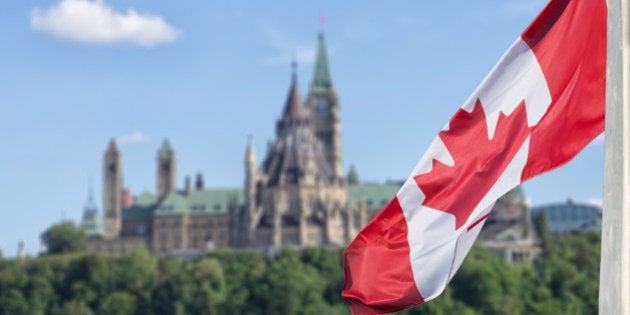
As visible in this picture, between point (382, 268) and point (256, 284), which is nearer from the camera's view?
point (382, 268)

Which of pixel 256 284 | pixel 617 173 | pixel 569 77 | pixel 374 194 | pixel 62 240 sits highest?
pixel 374 194

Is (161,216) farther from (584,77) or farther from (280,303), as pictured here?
(584,77)

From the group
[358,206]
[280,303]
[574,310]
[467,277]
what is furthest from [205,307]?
[358,206]

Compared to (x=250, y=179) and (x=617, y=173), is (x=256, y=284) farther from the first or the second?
(x=617, y=173)

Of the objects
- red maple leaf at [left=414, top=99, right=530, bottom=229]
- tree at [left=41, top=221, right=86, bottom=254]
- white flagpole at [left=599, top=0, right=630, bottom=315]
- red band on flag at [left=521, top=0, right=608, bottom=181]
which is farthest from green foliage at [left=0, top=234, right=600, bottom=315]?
white flagpole at [left=599, top=0, right=630, bottom=315]

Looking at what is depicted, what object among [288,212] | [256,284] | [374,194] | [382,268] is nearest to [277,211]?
[288,212]

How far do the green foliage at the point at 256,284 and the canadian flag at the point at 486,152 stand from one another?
404 ft

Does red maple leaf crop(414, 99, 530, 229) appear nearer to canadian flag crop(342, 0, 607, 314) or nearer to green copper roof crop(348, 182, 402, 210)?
canadian flag crop(342, 0, 607, 314)

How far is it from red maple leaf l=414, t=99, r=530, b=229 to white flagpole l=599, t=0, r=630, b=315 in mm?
1470

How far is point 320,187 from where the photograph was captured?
185375mm

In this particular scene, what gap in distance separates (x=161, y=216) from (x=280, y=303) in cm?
5742

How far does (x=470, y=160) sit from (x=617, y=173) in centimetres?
185

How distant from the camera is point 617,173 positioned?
10.1 meters

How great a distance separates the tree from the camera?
197 metres
